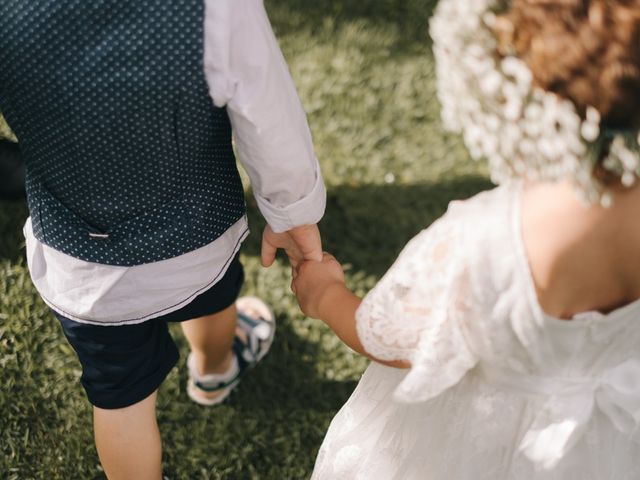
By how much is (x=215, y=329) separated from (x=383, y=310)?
0.93 meters

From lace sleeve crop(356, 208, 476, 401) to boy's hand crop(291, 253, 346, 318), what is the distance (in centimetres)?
29

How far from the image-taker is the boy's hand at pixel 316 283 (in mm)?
1905

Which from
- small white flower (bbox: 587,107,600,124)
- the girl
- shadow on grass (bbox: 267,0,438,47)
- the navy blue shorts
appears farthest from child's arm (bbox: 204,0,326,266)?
shadow on grass (bbox: 267,0,438,47)

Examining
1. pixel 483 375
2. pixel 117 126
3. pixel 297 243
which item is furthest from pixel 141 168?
pixel 483 375

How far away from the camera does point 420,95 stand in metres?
3.47

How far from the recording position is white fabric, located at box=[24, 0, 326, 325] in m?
1.43

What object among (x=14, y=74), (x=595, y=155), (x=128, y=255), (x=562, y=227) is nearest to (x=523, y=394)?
(x=562, y=227)

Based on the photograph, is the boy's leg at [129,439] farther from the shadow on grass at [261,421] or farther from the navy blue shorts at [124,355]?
the shadow on grass at [261,421]

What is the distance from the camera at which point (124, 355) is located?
1.88 metres

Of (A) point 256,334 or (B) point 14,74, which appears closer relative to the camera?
(B) point 14,74

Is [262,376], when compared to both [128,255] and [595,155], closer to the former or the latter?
[128,255]

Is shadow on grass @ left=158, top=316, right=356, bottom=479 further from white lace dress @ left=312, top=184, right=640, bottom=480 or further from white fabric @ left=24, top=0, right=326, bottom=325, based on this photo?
white fabric @ left=24, top=0, right=326, bottom=325

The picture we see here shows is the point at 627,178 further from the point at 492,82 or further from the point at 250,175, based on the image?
the point at 250,175

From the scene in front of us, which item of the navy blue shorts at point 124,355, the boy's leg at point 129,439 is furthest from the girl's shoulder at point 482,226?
the boy's leg at point 129,439
